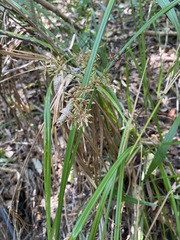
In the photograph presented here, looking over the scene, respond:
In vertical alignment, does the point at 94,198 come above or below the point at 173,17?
below

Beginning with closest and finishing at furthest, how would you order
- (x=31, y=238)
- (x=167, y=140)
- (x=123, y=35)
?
(x=167, y=140) → (x=31, y=238) → (x=123, y=35)

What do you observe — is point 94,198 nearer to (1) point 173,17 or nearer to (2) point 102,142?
(2) point 102,142

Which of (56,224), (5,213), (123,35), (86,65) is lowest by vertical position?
(5,213)

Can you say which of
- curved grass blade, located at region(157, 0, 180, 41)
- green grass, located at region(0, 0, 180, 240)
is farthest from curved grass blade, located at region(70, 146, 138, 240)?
curved grass blade, located at region(157, 0, 180, 41)

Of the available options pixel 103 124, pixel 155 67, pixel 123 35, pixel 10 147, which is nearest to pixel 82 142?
pixel 103 124

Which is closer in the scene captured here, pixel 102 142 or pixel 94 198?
pixel 94 198

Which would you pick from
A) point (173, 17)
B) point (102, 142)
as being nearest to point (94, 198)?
point (102, 142)

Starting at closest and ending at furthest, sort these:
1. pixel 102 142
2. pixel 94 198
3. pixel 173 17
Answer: pixel 94 198
pixel 173 17
pixel 102 142

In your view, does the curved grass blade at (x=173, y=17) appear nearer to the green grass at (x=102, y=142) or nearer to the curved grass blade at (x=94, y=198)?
the green grass at (x=102, y=142)

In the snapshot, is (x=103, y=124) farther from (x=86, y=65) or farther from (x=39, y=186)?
(x=39, y=186)

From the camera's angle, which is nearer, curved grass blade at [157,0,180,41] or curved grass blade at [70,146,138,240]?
curved grass blade at [70,146,138,240]

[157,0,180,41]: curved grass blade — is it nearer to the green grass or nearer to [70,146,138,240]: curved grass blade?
the green grass
